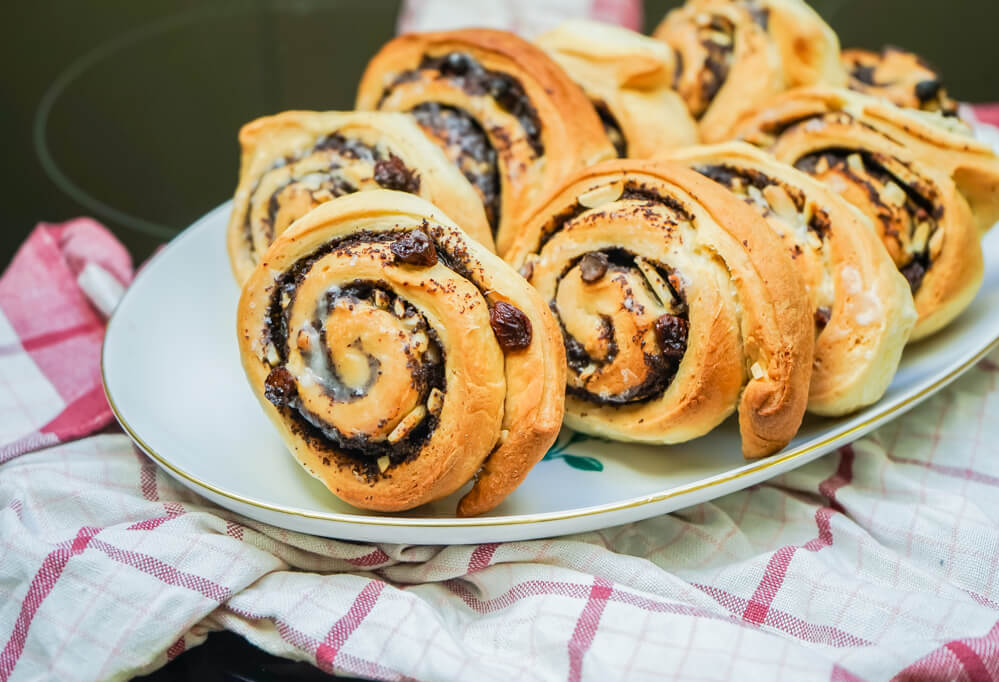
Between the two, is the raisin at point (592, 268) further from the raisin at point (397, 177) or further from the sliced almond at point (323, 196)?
the sliced almond at point (323, 196)

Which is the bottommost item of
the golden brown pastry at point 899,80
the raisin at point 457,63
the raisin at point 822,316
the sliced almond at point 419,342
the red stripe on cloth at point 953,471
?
the red stripe on cloth at point 953,471

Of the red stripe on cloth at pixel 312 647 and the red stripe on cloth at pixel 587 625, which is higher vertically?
the red stripe on cloth at pixel 587 625

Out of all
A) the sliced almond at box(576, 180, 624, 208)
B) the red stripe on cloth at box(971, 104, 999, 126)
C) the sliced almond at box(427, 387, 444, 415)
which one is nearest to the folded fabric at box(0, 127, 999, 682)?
the sliced almond at box(427, 387, 444, 415)

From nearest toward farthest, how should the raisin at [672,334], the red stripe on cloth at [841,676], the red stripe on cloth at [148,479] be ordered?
the red stripe on cloth at [841,676]
the raisin at [672,334]
the red stripe on cloth at [148,479]

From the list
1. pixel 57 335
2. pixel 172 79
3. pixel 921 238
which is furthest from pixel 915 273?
pixel 172 79

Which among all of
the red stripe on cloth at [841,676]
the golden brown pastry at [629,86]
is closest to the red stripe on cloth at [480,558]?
the red stripe on cloth at [841,676]

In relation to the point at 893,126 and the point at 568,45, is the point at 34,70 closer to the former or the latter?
the point at 568,45

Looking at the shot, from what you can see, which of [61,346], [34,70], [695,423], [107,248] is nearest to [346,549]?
[695,423]
